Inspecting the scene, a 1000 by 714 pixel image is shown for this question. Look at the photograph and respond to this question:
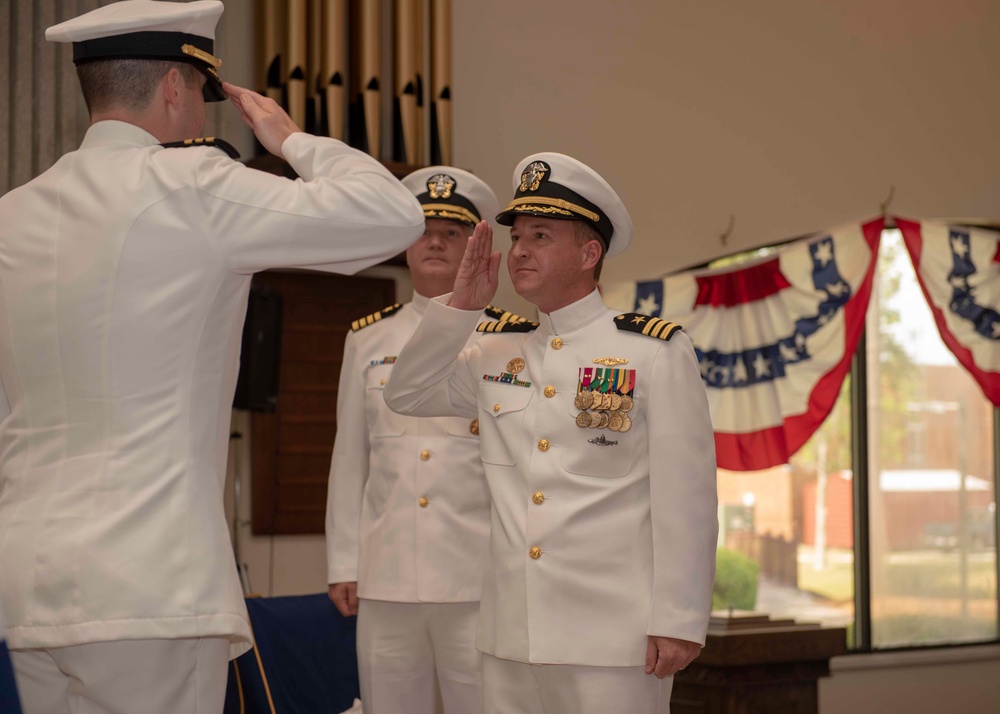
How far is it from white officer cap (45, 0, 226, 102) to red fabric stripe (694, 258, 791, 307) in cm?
416

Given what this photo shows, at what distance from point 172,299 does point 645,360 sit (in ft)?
3.55

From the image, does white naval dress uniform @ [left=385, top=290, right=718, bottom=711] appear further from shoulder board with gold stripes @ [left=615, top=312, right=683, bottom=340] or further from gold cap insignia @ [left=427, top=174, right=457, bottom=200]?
gold cap insignia @ [left=427, top=174, right=457, bottom=200]

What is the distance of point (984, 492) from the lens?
605cm

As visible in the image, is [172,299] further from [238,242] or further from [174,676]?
[174,676]

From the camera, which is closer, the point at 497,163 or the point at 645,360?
the point at 645,360

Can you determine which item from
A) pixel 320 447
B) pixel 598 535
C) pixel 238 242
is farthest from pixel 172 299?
pixel 320 447

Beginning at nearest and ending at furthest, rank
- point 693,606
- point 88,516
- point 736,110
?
point 88,516 → point 693,606 → point 736,110

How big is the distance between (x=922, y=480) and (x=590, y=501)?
13.9ft

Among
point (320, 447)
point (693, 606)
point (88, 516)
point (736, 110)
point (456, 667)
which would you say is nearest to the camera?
point (88, 516)

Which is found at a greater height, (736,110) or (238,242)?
(736,110)

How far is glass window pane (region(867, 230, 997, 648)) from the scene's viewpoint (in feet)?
19.1

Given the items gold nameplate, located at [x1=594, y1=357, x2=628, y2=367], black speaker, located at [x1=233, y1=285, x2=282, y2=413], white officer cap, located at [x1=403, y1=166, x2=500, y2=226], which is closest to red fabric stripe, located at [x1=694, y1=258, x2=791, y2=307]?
black speaker, located at [x1=233, y1=285, x2=282, y2=413]

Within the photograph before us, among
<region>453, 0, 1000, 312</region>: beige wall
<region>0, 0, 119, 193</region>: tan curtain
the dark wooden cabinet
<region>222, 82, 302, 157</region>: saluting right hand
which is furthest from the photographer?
<region>453, 0, 1000, 312</region>: beige wall

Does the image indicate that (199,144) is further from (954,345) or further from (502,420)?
(954,345)
